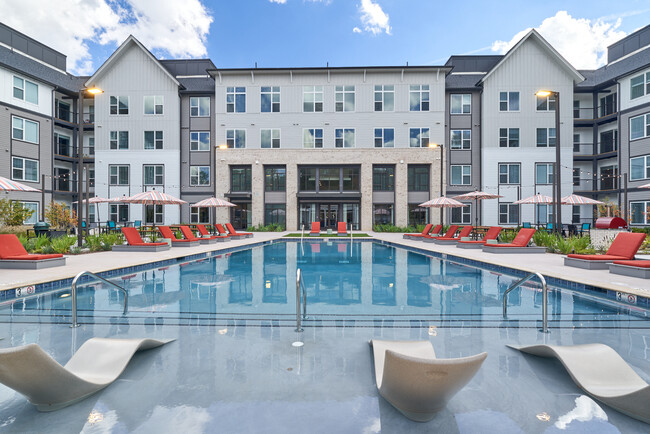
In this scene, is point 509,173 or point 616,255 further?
point 509,173

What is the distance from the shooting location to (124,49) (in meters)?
29.2

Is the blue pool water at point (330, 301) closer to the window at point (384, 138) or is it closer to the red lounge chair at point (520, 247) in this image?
the red lounge chair at point (520, 247)

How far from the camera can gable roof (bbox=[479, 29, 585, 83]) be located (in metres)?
27.8

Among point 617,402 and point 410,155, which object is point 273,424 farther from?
point 410,155

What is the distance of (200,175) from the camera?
29.8 metres

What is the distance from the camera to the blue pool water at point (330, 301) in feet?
17.5

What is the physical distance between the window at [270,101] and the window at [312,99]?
2.33 metres

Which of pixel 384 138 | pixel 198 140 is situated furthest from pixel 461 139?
pixel 198 140

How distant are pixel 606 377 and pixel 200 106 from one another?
32384 mm

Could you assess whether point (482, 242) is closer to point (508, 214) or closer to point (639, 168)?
point (508, 214)

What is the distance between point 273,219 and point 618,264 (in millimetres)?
24271

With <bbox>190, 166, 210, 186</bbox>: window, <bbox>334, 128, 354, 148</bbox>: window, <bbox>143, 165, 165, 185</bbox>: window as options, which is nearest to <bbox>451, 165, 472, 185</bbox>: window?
<bbox>334, 128, 354, 148</bbox>: window

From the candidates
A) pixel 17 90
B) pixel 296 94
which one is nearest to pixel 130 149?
pixel 17 90

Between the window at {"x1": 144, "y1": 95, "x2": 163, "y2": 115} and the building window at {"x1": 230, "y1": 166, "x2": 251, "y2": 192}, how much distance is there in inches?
332
